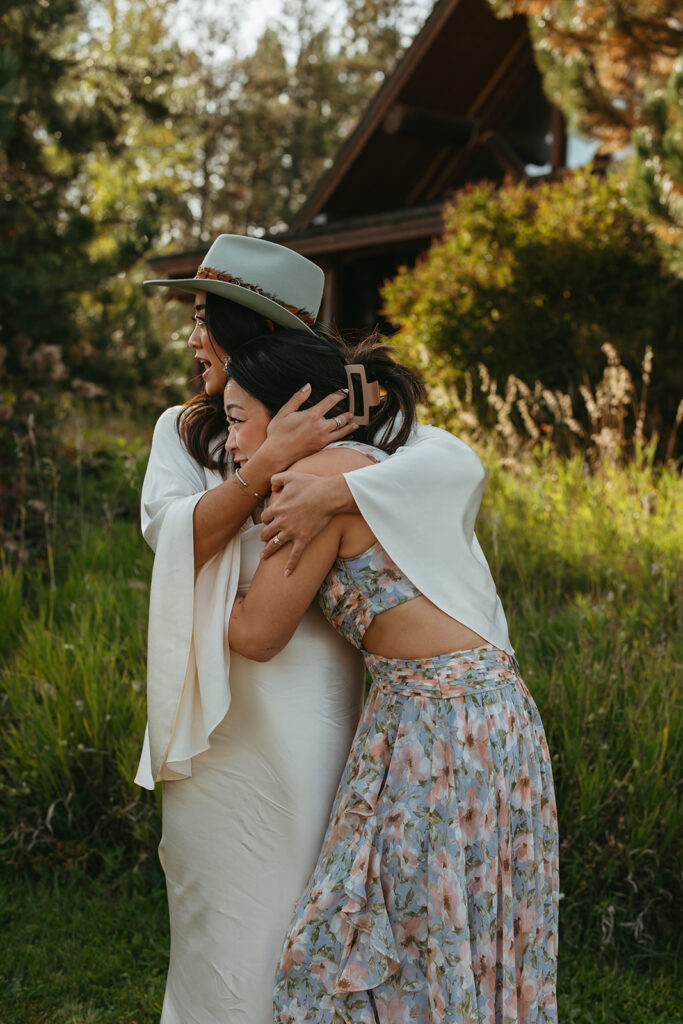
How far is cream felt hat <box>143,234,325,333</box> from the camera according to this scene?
8.17 ft

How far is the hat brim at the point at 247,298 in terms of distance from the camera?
97.0 inches

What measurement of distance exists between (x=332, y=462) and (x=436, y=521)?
0.28 metres

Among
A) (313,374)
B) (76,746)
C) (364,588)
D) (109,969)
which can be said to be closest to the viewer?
(364,588)

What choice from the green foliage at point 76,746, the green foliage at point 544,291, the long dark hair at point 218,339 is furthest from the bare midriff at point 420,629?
the green foliage at point 544,291

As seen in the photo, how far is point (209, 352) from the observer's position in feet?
8.61

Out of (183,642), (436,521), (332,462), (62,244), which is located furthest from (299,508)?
(62,244)

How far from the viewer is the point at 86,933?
3445 millimetres

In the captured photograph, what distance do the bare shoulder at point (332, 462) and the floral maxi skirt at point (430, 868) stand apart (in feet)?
1.48

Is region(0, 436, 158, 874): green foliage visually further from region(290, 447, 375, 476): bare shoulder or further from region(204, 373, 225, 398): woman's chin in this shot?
region(290, 447, 375, 476): bare shoulder

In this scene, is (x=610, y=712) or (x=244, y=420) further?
(x=610, y=712)

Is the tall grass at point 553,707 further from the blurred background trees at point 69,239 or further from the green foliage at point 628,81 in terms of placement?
the green foliage at point 628,81

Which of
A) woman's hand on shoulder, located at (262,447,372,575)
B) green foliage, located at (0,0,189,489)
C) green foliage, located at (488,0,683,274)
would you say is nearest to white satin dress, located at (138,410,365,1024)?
woman's hand on shoulder, located at (262,447,372,575)

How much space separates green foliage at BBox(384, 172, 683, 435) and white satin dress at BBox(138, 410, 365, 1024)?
19.5 feet

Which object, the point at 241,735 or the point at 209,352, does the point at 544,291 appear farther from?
the point at 241,735
